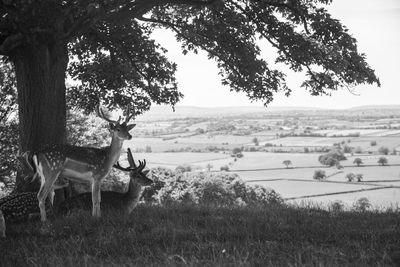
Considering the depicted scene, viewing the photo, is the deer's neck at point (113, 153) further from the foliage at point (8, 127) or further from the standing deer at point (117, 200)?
the foliage at point (8, 127)

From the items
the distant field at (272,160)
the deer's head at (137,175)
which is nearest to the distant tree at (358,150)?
the distant field at (272,160)

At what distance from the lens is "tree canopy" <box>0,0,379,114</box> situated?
508 inches

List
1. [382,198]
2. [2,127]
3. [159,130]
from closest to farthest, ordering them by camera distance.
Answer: [2,127] → [382,198] → [159,130]

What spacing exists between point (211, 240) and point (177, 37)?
12.3 metres

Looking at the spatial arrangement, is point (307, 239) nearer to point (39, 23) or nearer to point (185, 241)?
point (185, 241)

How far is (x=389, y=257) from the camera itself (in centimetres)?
716

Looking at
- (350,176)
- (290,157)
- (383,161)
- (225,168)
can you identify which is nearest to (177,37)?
(350,176)

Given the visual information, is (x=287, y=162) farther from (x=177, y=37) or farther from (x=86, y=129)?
(x=177, y=37)

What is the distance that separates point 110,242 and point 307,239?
3.39 meters

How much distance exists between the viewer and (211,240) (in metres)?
8.42

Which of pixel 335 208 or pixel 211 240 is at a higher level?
pixel 211 240

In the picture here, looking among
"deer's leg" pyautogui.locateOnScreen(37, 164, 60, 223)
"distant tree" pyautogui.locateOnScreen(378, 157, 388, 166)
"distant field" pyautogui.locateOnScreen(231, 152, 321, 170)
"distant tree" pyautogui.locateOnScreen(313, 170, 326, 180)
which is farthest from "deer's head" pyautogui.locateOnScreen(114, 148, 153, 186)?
"distant tree" pyautogui.locateOnScreen(378, 157, 388, 166)

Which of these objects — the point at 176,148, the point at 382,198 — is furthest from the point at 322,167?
the point at 176,148

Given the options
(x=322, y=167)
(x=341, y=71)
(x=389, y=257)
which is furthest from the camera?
(x=322, y=167)
